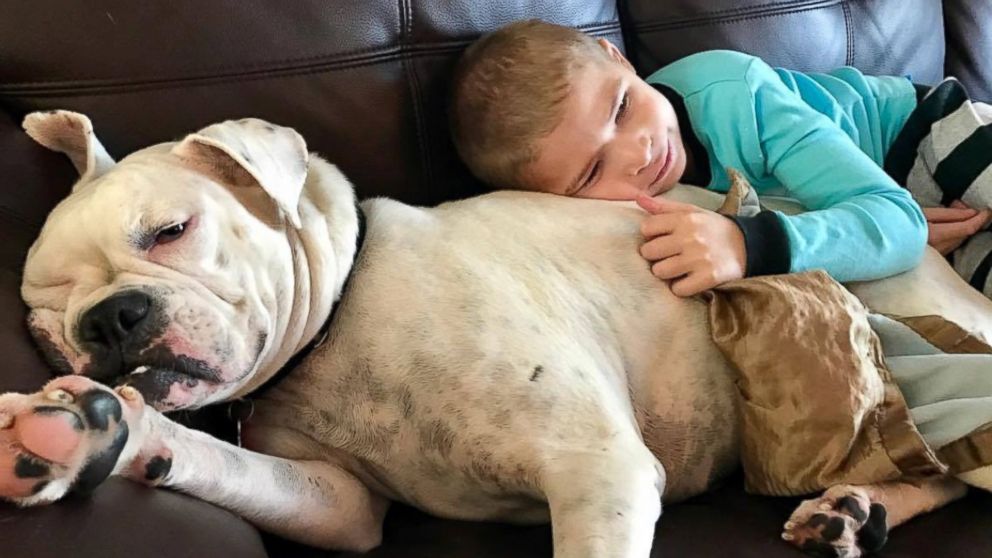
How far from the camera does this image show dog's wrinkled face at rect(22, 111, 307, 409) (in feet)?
3.46

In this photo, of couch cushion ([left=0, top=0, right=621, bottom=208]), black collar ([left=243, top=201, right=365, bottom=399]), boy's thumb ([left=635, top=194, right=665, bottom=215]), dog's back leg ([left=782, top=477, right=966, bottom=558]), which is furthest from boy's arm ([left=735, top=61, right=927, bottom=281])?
black collar ([left=243, top=201, right=365, bottom=399])

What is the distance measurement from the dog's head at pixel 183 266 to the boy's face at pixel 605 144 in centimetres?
41

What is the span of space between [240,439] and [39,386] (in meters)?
0.35

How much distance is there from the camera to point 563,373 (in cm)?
120

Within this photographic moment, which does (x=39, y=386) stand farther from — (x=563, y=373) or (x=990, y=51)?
(x=990, y=51)

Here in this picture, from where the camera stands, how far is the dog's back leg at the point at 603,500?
105 centimetres

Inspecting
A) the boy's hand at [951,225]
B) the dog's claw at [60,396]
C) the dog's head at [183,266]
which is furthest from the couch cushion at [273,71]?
the boy's hand at [951,225]

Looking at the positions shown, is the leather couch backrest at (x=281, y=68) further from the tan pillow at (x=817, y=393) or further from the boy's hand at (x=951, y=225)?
the boy's hand at (x=951, y=225)

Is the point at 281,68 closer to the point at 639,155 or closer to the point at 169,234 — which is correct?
the point at 169,234

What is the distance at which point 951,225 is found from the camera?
5.41ft

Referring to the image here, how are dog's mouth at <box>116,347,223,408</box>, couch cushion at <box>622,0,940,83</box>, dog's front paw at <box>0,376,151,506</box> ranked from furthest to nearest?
couch cushion at <box>622,0,940,83</box>, dog's mouth at <box>116,347,223,408</box>, dog's front paw at <box>0,376,151,506</box>

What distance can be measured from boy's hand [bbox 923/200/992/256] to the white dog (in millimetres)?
522

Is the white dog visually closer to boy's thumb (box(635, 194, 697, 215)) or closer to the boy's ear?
boy's thumb (box(635, 194, 697, 215))

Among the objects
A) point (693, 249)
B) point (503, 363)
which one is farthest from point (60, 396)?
point (693, 249)
